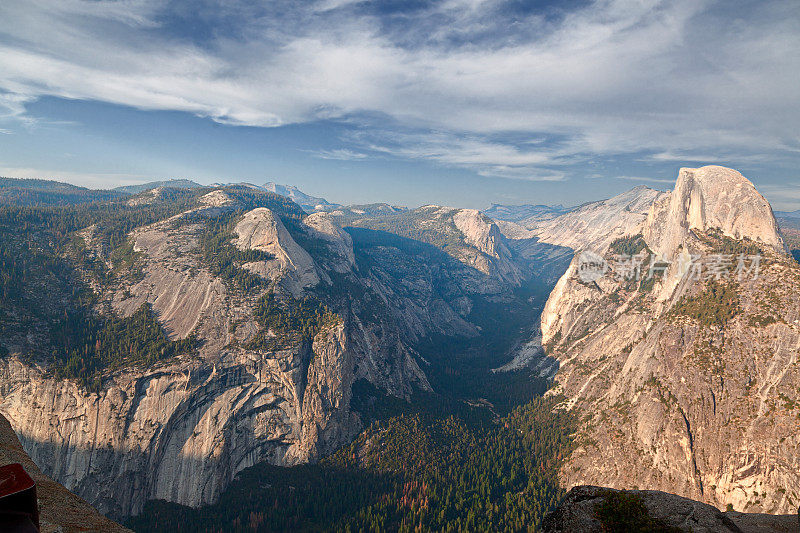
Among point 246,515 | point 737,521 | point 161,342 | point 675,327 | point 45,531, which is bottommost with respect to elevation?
point 246,515

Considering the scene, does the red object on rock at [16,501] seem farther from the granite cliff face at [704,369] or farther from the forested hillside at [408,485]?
the granite cliff face at [704,369]

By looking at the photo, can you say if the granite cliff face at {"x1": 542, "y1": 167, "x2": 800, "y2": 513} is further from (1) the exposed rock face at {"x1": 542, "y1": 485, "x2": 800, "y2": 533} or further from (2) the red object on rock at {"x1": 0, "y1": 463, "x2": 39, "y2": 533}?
(2) the red object on rock at {"x1": 0, "y1": 463, "x2": 39, "y2": 533}

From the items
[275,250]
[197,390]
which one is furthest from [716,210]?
[197,390]

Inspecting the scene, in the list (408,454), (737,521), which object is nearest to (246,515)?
(408,454)

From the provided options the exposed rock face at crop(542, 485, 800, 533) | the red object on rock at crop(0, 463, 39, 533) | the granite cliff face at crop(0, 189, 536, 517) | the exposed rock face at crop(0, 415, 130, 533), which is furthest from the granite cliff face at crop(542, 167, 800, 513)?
the red object on rock at crop(0, 463, 39, 533)

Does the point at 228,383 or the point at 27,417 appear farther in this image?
the point at 228,383

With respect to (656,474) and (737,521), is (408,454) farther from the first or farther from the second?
(737,521)
